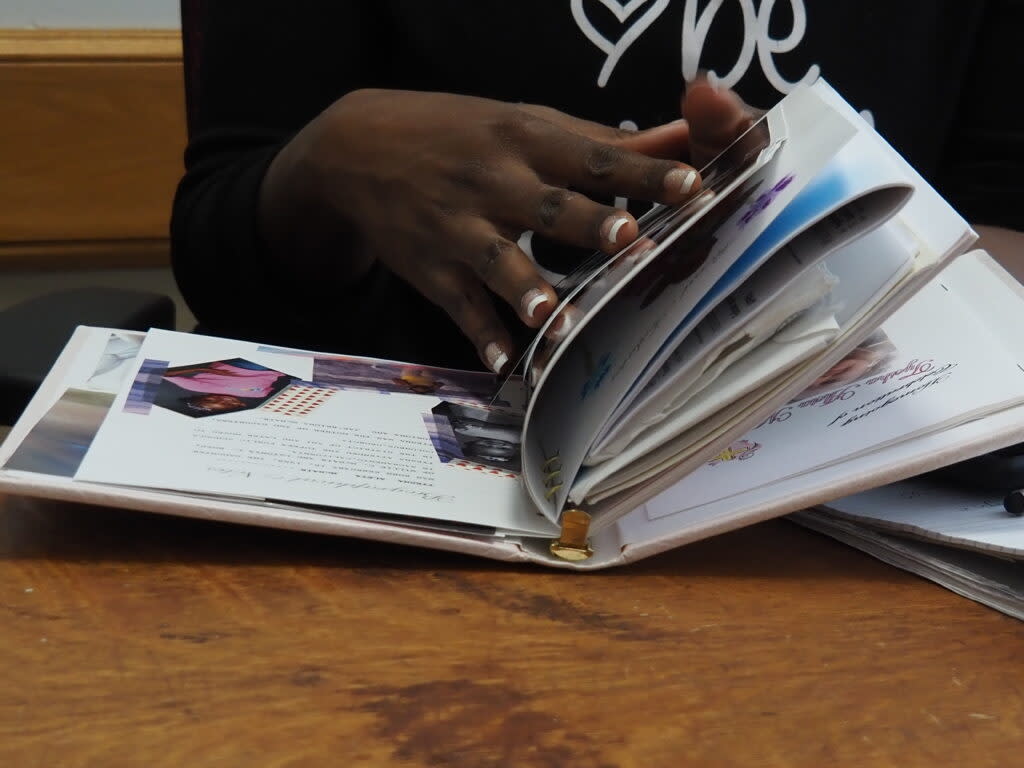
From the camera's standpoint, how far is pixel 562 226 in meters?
0.46

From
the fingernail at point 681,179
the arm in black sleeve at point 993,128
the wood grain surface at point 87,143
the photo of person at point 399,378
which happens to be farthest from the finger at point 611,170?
the wood grain surface at point 87,143

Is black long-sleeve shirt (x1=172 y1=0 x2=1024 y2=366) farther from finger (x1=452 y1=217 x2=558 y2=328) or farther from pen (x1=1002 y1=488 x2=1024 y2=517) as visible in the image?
pen (x1=1002 y1=488 x2=1024 y2=517)

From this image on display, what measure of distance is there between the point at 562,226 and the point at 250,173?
13.9 inches

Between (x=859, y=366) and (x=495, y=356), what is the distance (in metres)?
0.19

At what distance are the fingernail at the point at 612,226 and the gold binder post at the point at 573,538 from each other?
119 mm

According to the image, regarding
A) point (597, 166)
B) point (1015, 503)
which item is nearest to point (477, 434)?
point (597, 166)

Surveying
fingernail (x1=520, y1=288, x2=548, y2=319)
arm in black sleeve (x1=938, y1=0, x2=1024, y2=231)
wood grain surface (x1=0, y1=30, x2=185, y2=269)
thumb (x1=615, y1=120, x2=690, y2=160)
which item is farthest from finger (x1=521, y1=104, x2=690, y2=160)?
wood grain surface (x1=0, y1=30, x2=185, y2=269)

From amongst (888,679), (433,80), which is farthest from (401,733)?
(433,80)

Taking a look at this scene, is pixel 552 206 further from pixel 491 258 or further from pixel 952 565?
pixel 952 565

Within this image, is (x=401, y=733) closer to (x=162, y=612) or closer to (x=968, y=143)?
(x=162, y=612)

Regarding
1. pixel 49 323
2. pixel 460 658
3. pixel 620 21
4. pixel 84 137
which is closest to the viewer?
pixel 460 658

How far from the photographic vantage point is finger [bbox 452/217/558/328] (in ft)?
1.48

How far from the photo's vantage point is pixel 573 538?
1.50 ft

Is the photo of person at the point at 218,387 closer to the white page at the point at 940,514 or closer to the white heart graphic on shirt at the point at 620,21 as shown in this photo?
the white page at the point at 940,514
